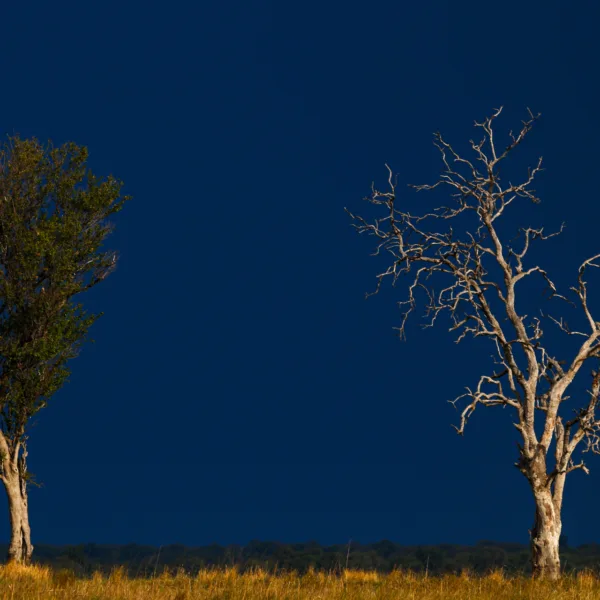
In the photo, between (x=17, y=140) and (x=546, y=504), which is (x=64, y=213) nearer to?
(x=17, y=140)

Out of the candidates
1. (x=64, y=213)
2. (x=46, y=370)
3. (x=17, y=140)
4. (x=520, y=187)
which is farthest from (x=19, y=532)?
(x=520, y=187)

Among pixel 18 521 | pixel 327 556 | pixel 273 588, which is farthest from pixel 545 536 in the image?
pixel 327 556

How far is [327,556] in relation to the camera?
177 ft

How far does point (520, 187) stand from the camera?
87.0 feet

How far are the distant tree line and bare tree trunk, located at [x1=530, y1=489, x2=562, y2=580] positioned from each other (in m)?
17.3

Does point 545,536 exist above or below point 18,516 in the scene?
above

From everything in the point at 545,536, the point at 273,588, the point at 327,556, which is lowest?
the point at 327,556

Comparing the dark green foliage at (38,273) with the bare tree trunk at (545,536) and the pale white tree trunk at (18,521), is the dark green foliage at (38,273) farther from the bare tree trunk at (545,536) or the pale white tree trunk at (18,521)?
the bare tree trunk at (545,536)

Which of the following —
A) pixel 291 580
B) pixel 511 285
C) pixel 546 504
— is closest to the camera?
pixel 291 580

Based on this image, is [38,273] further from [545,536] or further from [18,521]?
[545,536]

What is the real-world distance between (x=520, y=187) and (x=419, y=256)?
14.1ft

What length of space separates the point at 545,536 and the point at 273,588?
34.2ft

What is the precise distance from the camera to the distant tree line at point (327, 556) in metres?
48.8

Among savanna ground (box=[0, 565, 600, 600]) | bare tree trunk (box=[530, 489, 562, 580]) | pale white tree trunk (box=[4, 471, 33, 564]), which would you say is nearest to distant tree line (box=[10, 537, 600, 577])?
pale white tree trunk (box=[4, 471, 33, 564])
